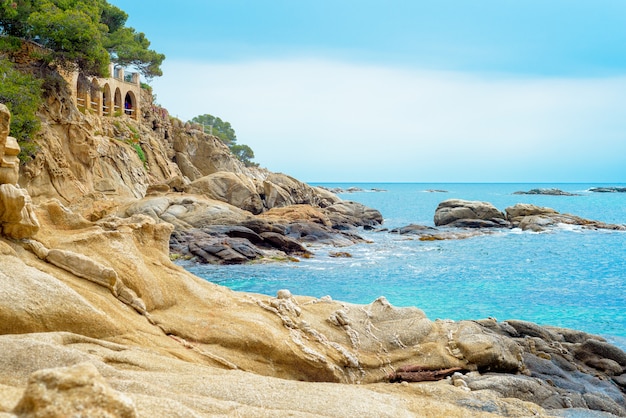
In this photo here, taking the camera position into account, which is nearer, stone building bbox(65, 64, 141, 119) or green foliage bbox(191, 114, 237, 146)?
stone building bbox(65, 64, 141, 119)

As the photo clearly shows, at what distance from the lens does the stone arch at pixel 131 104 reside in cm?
6450

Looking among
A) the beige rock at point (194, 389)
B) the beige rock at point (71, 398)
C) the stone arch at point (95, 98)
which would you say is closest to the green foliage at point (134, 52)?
the stone arch at point (95, 98)

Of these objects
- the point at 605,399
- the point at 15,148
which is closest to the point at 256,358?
the point at 15,148

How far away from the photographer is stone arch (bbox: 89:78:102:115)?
2056 inches

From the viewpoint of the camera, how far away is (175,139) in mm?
68438

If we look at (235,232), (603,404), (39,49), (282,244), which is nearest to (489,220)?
(282,244)

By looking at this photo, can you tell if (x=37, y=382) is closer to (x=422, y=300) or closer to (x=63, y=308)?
(x=63, y=308)

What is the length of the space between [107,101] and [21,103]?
30.5 metres

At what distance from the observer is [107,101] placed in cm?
5934

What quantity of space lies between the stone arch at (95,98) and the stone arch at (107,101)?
1.85 metres

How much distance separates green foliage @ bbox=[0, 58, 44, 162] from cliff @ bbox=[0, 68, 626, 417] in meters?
17.1

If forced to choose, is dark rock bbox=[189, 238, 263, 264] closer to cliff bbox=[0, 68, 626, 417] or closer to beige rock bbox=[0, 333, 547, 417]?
cliff bbox=[0, 68, 626, 417]

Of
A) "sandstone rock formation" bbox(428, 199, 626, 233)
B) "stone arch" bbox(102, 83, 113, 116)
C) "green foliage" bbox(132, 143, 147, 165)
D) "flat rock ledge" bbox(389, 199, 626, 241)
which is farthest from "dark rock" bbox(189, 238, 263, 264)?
"sandstone rock formation" bbox(428, 199, 626, 233)

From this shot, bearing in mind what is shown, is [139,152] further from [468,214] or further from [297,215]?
[468,214]
